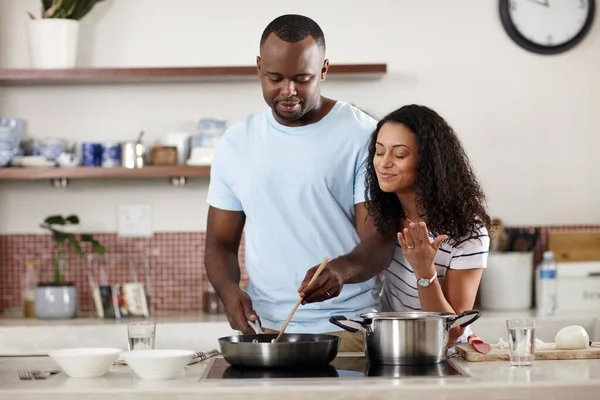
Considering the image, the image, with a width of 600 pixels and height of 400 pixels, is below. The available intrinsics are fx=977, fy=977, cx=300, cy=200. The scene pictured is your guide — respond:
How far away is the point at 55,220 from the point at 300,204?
6.56 ft

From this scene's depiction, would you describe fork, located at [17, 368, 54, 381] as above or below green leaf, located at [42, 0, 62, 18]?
below

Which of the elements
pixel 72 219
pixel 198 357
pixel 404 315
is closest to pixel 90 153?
pixel 72 219

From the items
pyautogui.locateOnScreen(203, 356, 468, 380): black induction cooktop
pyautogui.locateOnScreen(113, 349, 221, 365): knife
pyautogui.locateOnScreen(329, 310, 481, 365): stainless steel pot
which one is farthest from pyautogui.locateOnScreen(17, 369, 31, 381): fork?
pyautogui.locateOnScreen(329, 310, 481, 365): stainless steel pot

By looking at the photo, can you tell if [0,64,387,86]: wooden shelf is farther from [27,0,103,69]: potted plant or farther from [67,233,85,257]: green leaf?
[67,233,85,257]: green leaf

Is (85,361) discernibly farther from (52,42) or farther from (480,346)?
(52,42)

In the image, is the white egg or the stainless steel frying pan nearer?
the stainless steel frying pan

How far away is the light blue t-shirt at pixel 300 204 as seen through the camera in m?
2.47

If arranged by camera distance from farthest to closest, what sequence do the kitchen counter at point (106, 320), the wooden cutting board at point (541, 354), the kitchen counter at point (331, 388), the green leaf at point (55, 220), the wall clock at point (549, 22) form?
the wall clock at point (549, 22) < the green leaf at point (55, 220) < the kitchen counter at point (106, 320) < the wooden cutting board at point (541, 354) < the kitchen counter at point (331, 388)

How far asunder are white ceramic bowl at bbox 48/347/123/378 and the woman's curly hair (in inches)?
32.5

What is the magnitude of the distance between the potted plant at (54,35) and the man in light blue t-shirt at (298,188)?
178 cm

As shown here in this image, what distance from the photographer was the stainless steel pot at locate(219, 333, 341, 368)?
1.95 m

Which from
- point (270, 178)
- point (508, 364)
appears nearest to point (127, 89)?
point (270, 178)

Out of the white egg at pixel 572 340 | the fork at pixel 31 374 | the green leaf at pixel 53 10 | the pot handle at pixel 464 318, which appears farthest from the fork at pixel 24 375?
the green leaf at pixel 53 10

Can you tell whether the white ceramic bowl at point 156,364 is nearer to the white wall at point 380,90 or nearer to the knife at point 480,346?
the knife at point 480,346
